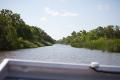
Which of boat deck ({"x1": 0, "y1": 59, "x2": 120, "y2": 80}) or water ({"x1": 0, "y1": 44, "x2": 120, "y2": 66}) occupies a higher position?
boat deck ({"x1": 0, "y1": 59, "x2": 120, "y2": 80})

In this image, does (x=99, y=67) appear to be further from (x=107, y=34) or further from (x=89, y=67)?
(x=107, y=34)

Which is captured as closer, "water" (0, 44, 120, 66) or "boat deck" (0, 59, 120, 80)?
"boat deck" (0, 59, 120, 80)

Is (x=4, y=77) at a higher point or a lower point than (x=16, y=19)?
lower

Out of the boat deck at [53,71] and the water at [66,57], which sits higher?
the boat deck at [53,71]

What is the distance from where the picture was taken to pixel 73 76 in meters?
1.72

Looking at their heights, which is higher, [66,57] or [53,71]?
[53,71]

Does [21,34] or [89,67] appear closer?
[89,67]

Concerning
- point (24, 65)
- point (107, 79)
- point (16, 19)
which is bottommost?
point (107, 79)

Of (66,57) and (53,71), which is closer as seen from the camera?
(53,71)

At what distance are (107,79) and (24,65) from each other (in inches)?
21.7

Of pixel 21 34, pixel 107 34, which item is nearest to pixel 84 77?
pixel 21 34

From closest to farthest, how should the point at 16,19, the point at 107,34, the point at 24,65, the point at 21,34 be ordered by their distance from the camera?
the point at 24,65 < the point at 16,19 < the point at 21,34 < the point at 107,34

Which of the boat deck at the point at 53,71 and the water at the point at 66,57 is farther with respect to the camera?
the water at the point at 66,57

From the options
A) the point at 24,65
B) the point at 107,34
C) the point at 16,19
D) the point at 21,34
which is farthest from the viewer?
the point at 107,34
